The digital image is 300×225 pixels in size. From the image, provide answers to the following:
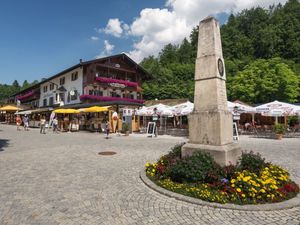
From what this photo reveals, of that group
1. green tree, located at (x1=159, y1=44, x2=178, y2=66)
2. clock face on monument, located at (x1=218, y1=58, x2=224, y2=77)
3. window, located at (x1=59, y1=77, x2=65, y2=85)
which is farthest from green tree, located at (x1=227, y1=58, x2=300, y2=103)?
clock face on monument, located at (x1=218, y1=58, x2=224, y2=77)

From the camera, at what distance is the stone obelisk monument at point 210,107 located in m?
6.45

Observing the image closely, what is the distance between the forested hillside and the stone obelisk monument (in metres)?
33.9

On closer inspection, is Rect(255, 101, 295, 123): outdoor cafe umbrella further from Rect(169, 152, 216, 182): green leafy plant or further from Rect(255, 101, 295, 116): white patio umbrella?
Rect(169, 152, 216, 182): green leafy plant

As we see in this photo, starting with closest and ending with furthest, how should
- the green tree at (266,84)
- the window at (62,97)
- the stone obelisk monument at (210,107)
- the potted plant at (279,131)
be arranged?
the stone obelisk monument at (210,107) < the potted plant at (279,131) < the green tree at (266,84) < the window at (62,97)

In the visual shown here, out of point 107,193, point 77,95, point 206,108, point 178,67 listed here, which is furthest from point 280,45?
point 107,193

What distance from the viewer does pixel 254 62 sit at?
42.2m

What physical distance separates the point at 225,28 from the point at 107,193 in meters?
61.4

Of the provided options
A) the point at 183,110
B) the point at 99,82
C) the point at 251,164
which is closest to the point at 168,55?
the point at 99,82

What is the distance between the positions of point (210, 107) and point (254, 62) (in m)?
40.5

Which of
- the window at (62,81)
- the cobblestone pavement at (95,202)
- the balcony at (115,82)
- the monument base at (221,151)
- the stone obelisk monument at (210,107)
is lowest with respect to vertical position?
the cobblestone pavement at (95,202)

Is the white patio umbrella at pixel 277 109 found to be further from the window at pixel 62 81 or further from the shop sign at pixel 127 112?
the window at pixel 62 81

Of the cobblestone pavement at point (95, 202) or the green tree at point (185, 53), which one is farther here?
the green tree at point (185, 53)

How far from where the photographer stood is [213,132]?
21.4 ft

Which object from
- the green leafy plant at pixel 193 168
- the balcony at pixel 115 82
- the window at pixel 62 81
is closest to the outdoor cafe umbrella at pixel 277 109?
the green leafy plant at pixel 193 168
